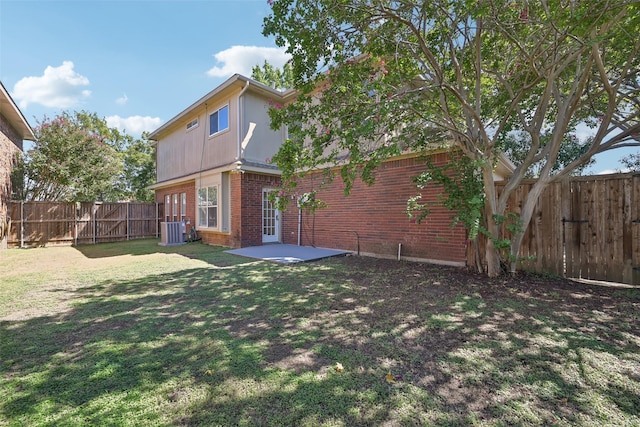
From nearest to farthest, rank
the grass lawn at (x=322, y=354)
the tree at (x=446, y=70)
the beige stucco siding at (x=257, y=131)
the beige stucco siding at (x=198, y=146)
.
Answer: the grass lawn at (x=322, y=354), the tree at (x=446, y=70), the beige stucco siding at (x=257, y=131), the beige stucco siding at (x=198, y=146)

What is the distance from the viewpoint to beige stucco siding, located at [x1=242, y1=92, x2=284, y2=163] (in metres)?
10.7

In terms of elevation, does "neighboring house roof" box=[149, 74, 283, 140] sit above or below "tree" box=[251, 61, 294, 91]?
below

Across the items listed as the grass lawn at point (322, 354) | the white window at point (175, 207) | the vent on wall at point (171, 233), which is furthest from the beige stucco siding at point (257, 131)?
the white window at point (175, 207)

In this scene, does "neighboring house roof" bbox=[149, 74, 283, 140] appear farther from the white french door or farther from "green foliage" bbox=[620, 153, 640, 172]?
"green foliage" bbox=[620, 153, 640, 172]

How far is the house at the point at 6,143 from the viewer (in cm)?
1134

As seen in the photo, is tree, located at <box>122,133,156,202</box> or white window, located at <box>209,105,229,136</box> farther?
tree, located at <box>122,133,156,202</box>

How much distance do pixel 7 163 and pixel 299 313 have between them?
1557 centimetres

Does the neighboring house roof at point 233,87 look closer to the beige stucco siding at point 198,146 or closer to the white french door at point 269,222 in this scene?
the beige stucco siding at point 198,146

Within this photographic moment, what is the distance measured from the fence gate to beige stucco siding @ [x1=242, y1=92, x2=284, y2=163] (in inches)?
358

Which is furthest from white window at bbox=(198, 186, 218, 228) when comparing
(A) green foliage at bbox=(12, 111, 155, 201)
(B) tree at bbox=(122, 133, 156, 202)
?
(B) tree at bbox=(122, 133, 156, 202)

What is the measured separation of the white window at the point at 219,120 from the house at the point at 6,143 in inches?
271

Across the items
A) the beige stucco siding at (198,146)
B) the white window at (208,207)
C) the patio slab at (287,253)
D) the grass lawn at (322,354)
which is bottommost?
the grass lawn at (322,354)

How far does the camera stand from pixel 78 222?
13.9 m

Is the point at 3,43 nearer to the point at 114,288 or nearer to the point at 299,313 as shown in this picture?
the point at 114,288
